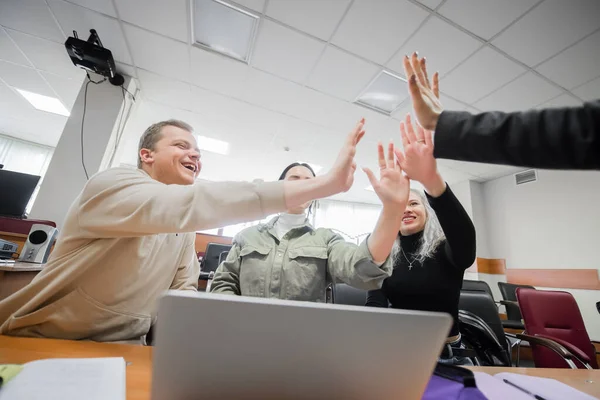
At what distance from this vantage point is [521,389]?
0.67m

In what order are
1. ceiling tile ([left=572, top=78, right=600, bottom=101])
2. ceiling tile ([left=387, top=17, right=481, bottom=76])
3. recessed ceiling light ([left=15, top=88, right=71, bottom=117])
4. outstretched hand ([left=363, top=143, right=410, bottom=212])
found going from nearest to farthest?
outstretched hand ([left=363, top=143, right=410, bottom=212]) < ceiling tile ([left=387, top=17, right=481, bottom=76]) < ceiling tile ([left=572, top=78, right=600, bottom=101]) < recessed ceiling light ([left=15, top=88, right=71, bottom=117])

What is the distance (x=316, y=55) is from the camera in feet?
8.52

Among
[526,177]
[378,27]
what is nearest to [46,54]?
[378,27]

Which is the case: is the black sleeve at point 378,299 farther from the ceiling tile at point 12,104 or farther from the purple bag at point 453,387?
the ceiling tile at point 12,104

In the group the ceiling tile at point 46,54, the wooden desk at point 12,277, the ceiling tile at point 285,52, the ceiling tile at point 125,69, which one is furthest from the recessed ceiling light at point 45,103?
the wooden desk at point 12,277

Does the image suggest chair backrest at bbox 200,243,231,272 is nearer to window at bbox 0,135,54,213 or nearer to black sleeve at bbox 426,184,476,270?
black sleeve at bbox 426,184,476,270

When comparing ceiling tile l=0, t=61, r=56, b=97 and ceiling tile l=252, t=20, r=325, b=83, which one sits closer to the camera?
ceiling tile l=252, t=20, r=325, b=83

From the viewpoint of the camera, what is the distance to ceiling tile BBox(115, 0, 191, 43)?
7.39ft

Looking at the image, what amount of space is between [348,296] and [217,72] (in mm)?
2821

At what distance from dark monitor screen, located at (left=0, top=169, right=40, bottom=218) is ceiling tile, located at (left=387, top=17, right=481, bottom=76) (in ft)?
12.5

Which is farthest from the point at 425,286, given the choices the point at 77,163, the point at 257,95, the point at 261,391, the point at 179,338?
the point at 77,163

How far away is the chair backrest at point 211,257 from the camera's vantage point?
137 inches

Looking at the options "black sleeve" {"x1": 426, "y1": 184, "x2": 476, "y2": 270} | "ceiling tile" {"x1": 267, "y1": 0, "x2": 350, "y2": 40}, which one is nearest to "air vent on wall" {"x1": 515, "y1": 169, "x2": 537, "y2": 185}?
"ceiling tile" {"x1": 267, "y1": 0, "x2": 350, "y2": 40}

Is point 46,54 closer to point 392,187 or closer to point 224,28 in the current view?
point 224,28
